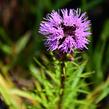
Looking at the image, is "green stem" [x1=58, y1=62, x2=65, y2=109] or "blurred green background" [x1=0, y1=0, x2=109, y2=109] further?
"blurred green background" [x1=0, y1=0, x2=109, y2=109]

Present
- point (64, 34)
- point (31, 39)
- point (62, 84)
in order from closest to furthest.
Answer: point (64, 34), point (62, 84), point (31, 39)

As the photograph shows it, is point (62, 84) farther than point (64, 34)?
Yes

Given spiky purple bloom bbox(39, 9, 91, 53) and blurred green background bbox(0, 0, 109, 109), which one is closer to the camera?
spiky purple bloom bbox(39, 9, 91, 53)

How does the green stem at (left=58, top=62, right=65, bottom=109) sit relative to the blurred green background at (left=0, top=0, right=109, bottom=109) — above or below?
below

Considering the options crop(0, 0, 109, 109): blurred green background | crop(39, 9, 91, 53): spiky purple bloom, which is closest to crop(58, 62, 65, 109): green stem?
crop(39, 9, 91, 53): spiky purple bloom

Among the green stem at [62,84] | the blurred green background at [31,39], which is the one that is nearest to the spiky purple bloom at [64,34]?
the green stem at [62,84]

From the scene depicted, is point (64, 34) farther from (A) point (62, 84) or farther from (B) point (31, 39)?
(B) point (31, 39)

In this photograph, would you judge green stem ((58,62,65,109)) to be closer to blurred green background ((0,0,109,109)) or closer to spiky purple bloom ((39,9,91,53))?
spiky purple bloom ((39,9,91,53))

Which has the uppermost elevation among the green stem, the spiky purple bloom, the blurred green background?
the blurred green background

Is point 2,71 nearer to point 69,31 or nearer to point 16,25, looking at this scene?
point 16,25

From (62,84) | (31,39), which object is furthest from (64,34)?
(31,39)
